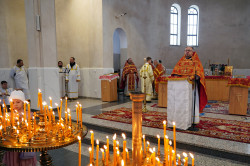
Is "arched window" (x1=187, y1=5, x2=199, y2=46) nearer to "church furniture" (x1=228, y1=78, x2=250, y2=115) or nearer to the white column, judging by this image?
"church furniture" (x1=228, y1=78, x2=250, y2=115)

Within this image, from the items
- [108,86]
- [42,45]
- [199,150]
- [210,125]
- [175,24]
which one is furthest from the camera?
[175,24]

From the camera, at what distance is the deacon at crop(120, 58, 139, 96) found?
10172 millimetres

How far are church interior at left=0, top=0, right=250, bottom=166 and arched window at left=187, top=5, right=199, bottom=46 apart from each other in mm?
72

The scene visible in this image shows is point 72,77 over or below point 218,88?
over

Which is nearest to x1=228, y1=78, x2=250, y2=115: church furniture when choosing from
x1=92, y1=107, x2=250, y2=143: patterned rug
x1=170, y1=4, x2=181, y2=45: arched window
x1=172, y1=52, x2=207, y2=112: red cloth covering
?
x1=92, y1=107, x2=250, y2=143: patterned rug

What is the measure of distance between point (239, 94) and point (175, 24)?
31.5 ft

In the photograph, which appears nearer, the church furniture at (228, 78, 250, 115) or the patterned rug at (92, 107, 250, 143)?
the patterned rug at (92, 107, 250, 143)

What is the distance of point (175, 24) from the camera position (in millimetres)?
14742

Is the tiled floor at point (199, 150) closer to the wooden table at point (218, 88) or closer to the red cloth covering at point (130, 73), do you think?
the red cloth covering at point (130, 73)

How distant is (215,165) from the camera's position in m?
3.58

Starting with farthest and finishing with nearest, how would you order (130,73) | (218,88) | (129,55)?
1. (129,55)
2. (130,73)
3. (218,88)

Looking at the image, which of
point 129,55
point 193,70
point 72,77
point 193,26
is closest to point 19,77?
point 72,77

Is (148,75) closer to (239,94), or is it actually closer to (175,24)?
(239,94)

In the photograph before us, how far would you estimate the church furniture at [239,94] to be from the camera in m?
6.21
